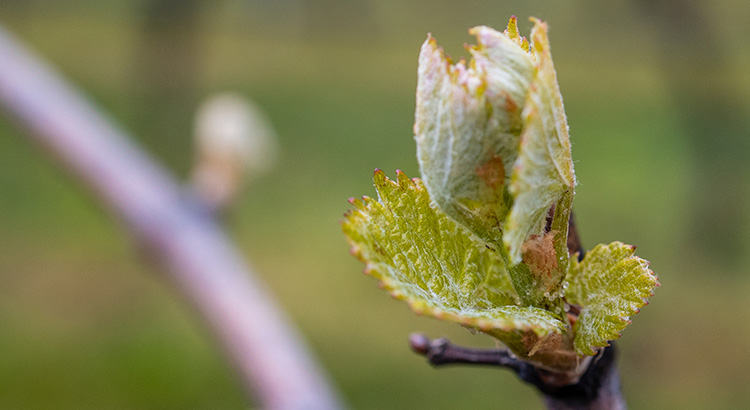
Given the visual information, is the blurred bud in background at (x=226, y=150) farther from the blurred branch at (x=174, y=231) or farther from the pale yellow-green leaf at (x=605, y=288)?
the pale yellow-green leaf at (x=605, y=288)

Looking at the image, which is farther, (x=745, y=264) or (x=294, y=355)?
(x=745, y=264)

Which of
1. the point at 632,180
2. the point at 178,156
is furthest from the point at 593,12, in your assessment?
the point at 178,156

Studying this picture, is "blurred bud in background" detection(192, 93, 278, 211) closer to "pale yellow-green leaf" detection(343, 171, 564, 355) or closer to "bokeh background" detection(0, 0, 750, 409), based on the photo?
"bokeh background" detection(0, 0, 750, 409)

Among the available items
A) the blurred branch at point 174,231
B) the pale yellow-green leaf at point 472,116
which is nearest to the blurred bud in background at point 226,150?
the blurred branch at point 174,231

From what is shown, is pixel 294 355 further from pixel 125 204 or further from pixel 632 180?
pixel 632 180

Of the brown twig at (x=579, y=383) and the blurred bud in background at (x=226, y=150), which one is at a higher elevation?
the blurred bud in background at (x=226, y=150)

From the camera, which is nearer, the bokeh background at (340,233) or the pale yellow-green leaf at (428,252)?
the pale yellow-green leaf at (428,252)
